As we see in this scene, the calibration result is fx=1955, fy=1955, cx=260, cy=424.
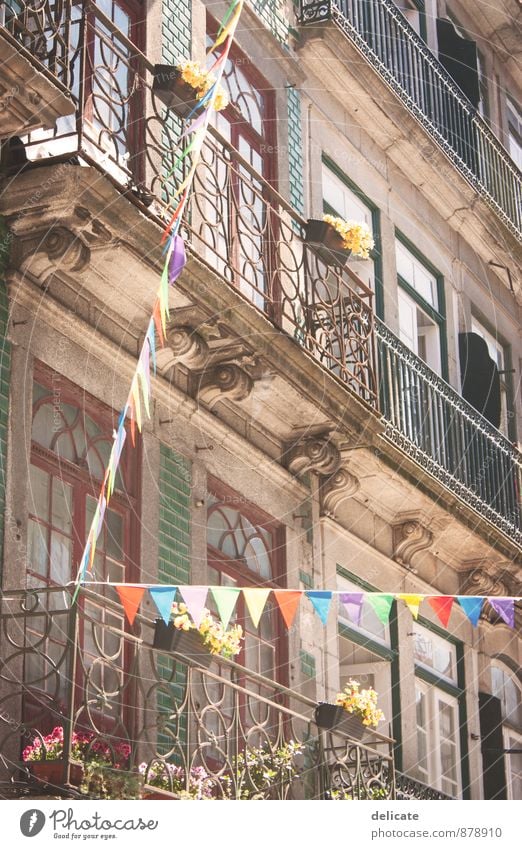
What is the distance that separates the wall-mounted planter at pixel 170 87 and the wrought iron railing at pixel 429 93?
4010mm

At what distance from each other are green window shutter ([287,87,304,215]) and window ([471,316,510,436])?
4.02 meters

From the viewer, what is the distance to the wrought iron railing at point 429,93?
59.6 ft

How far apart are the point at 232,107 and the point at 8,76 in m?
5.15

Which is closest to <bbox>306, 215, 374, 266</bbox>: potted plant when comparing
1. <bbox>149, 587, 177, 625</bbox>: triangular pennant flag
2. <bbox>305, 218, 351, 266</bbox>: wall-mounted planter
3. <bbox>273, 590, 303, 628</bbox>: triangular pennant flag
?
<bbox>305, 218, 351, 266</bbox>: wall-mounted planter

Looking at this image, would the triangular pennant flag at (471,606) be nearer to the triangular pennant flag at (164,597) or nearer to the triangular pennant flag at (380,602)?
the triangular pennant flag at (380,602)

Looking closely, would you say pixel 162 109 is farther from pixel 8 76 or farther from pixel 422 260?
pixel 422 260

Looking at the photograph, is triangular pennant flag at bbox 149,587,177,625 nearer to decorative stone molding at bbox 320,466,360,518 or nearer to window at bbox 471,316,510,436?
decorative stone molding at bbox 320,466,360,518

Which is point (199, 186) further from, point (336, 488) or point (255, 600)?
point (255, 600)

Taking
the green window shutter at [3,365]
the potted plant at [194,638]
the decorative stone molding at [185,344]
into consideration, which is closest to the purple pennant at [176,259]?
the green window shutter at [3,365]

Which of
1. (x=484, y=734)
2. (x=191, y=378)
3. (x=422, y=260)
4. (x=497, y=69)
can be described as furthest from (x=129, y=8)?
(x=497, y=69)

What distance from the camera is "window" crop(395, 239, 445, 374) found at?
1878 centimetres

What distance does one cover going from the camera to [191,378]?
46.2ft

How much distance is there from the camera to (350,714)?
13.6m

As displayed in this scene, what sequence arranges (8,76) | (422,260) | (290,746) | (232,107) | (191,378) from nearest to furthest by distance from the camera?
(8,76)
(290,746)
(191,378)
(232,107)
(422,260)
